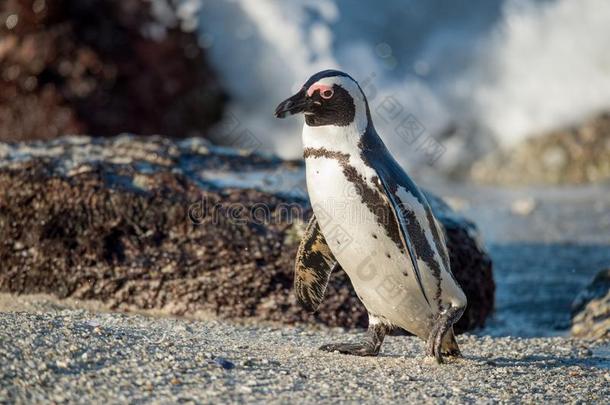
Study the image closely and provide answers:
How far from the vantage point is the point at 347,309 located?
5340 millimetres

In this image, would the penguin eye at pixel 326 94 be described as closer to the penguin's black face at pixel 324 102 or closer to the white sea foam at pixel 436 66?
the penguin's black face at pixel 324 102

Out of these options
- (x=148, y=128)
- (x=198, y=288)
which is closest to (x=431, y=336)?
(x=198, y=288)

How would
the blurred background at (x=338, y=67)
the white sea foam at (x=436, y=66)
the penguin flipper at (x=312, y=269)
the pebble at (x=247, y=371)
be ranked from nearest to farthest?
the pebble at (x=247, y=371) → the penguin flipper at (x=312, y=269) → the blurred background at (x=338, y=67) → the white sea foam at (x=436, y=66)

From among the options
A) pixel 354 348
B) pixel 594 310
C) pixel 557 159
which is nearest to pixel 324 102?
pixel 354 348

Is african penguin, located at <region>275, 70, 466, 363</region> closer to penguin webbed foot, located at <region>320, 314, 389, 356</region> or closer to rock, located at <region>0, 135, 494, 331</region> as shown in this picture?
penguin webbed foot, located at <region>320, 314, 389, 356</region>

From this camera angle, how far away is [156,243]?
17.7ft

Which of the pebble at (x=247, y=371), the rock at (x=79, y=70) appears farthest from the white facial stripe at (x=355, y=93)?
the rock at (x=79, y=70)

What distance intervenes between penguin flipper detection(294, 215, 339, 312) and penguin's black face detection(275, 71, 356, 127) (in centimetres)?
64

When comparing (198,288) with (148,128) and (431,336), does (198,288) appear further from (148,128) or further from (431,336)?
(148,128)

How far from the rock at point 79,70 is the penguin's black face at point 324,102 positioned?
7.55 meters

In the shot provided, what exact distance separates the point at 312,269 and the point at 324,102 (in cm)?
94

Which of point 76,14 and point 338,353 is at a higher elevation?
point 76,14

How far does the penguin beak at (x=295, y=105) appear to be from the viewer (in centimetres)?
416

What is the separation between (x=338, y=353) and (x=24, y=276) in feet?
6.73
